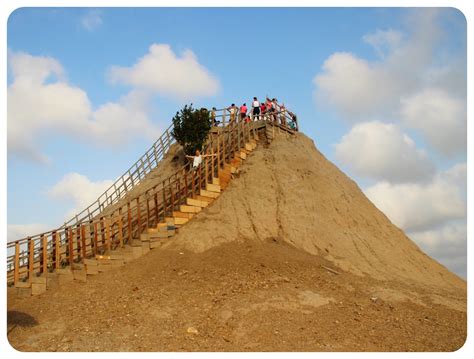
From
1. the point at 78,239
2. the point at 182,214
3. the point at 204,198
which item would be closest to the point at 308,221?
the point at 204,198

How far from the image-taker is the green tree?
22.1 meters

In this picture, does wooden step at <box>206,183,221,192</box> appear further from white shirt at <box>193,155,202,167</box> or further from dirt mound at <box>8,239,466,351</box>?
dirt mound at <box>8,239,466,351</box>

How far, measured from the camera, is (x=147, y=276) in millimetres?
15039

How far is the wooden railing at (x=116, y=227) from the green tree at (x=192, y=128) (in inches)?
24.0

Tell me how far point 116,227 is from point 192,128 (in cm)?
638

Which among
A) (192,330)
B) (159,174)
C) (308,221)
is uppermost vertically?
(159,174)

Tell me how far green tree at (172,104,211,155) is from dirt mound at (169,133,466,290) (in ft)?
8.62

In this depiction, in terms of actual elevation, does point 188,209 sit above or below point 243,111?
below

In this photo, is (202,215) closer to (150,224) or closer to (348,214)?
(150,224)

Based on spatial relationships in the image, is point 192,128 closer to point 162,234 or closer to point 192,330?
point 162,234

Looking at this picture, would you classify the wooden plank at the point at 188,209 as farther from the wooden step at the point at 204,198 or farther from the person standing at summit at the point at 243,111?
the person standing at summit at the point at 243,111

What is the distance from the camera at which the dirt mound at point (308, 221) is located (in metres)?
17.3

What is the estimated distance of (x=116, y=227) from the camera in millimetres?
17656

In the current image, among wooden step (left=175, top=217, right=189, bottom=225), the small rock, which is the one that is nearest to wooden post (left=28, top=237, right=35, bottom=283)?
wooden step (left=175, top=217, right=189, bottom=225)
